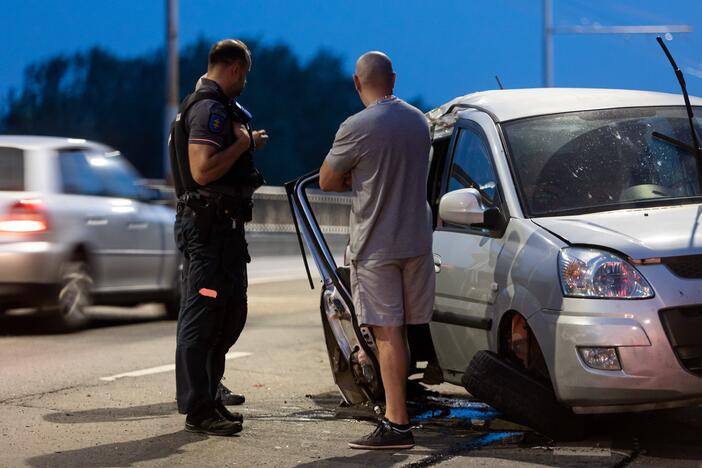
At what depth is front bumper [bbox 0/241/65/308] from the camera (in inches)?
442

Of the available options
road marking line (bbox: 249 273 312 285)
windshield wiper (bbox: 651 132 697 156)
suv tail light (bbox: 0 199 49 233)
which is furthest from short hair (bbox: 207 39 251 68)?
road marking line (bbox: 249 273 312 285)

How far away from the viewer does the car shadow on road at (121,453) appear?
18.6 ft

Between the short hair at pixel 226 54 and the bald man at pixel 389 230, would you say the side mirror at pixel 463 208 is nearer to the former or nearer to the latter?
the bald man at pixel 389 230

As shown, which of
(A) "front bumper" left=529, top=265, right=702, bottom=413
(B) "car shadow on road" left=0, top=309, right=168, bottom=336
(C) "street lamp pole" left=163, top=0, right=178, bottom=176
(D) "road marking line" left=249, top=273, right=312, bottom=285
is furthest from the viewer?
(C) "street lamp pole" left=163, top=0, right=178, bottom=176

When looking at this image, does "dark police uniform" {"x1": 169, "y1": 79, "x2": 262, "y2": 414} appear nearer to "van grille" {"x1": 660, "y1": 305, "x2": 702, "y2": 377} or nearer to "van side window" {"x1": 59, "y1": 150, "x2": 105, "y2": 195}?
"van grille" {"x1": 660, "y1": 305, "x2": 702, "y2": 377}

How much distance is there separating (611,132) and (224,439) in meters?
2.50

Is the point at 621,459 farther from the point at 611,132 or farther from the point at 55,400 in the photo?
the point at 55,400

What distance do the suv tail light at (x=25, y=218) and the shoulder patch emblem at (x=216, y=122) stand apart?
524 cm

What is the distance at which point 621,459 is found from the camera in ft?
18.8

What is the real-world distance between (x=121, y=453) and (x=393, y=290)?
→ 1.42 meters

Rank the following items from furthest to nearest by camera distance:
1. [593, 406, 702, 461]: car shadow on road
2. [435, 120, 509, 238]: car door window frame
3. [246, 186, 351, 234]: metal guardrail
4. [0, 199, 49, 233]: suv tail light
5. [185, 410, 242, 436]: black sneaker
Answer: [246, 186, 351, 234]: metal guardrail, [0, 199, 49, 233]: suv tail light, [435, 120, 509, 238]: car door window frame, [185, 410, 242, 436]: black sneaker, [593, 406, 702, 461]: car shadow on road

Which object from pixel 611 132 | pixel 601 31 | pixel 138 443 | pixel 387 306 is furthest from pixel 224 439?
pixel 601 31

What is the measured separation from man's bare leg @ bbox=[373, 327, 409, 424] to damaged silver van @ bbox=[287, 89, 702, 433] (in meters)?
0.45

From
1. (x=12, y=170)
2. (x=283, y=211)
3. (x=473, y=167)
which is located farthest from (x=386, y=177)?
(x=283, y=211)
